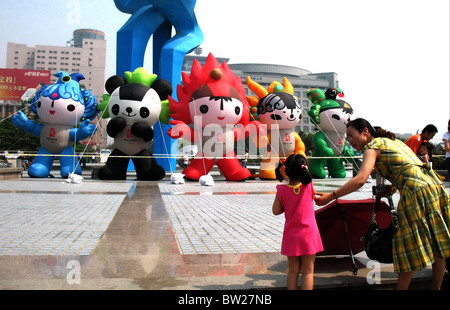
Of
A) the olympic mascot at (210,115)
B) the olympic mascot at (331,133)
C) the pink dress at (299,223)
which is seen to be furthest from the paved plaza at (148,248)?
the olympic mascot at (331,133)

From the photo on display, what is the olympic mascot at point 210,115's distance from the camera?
13.3m

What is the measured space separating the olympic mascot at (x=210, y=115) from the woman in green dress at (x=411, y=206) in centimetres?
1052

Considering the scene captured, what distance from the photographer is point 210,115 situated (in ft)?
43.8

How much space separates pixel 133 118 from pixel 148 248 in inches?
400

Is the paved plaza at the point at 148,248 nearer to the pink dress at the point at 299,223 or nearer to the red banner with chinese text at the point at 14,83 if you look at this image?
the pink dress at the point at 299,223

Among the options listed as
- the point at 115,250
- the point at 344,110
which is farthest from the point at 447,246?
the point at 344,110

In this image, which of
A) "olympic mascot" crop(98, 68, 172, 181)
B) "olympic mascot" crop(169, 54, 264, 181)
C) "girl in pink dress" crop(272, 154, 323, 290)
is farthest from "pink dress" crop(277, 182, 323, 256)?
"olympic mascot" crop(98, 68, 172, 181)

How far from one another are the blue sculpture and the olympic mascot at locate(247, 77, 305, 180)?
7.00 metres

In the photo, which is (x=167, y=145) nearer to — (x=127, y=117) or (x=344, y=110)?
(x=127, y=117)

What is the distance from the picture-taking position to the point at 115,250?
409cm

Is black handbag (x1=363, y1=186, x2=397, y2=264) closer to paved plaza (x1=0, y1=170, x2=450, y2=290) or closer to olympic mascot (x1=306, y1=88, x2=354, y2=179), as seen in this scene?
paved plaza (x1=0, y1=170, x2=450, y2=290)

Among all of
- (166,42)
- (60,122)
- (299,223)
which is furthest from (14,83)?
(299,223)

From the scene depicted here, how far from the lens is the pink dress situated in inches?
108

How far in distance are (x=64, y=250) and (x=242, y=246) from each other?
6.53ft
